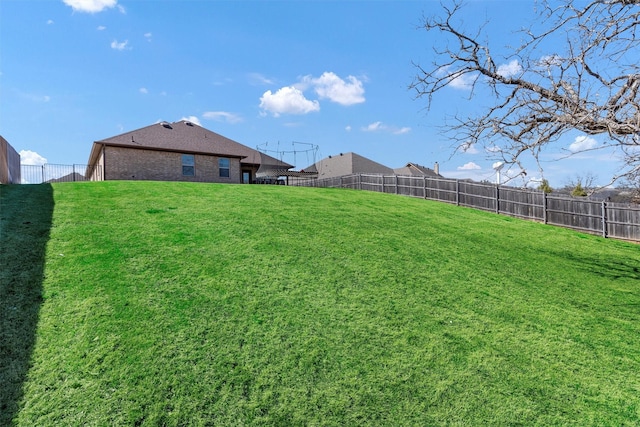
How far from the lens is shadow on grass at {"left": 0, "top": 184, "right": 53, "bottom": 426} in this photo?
2.67m

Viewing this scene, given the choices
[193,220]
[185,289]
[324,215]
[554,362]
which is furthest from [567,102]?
[193,220]

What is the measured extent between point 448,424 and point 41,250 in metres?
5.40

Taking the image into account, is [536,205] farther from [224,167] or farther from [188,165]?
[188,165]

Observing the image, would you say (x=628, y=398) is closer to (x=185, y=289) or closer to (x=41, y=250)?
(x=185, y=289)

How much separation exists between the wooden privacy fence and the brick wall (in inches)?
459

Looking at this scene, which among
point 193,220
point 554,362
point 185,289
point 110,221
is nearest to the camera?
point 554,362

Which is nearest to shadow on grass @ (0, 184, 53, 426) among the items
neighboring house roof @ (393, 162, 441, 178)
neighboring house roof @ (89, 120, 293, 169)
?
neighboring house roof @ (89, 120, 293, 169)

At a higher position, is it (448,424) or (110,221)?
(110,221)

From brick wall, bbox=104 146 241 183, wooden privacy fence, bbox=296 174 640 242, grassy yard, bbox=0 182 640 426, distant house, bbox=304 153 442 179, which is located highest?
distant house, bbox=304 153 442 179

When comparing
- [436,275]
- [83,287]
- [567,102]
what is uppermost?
[567,102]

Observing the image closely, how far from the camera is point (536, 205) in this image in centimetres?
1485

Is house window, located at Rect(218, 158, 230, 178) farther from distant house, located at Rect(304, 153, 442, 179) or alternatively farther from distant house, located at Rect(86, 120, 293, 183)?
distant house, located at Rect(304, 153, 442, 179)

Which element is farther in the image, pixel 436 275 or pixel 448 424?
pixel 436 275

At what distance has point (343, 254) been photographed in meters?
5.87
